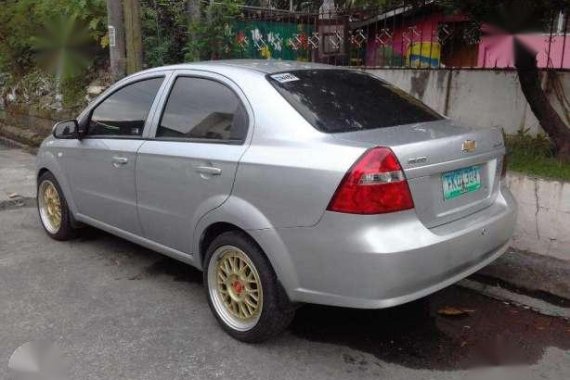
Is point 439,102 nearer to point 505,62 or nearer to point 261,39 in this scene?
point 505,62

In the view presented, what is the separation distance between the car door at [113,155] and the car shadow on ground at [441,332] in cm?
156

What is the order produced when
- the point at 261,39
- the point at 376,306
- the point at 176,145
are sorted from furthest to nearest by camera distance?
1. the point at 261,39
2. the point at 176,145
3. the point at 376,306

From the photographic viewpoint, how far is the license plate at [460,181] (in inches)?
120

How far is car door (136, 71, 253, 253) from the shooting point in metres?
3.33

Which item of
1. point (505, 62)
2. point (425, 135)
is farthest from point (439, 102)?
point (425, 135)

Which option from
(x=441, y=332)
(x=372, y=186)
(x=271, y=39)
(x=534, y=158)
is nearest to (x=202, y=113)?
(x=372, y=186)

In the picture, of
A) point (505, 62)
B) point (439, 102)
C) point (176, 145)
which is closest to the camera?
point (176, 145)

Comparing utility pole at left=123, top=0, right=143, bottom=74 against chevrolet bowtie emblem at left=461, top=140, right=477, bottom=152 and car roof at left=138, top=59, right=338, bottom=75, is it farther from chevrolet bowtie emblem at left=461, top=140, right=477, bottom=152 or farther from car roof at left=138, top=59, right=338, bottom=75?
chevrolet bowtie emblem at left=461, top=140, right=477, bottom=152

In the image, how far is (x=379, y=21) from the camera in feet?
21.7

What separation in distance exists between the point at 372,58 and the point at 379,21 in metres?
0.44

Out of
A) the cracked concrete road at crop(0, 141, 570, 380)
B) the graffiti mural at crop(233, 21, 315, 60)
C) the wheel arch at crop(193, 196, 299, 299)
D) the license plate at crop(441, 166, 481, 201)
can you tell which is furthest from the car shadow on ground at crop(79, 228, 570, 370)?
the graffiti mural at crop(233, 21, 315, 60)

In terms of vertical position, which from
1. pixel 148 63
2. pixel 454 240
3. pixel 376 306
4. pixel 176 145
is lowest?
pixel 376 306

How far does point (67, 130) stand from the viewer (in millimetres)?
4652

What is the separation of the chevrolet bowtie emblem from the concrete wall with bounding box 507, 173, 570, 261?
1.38 m
